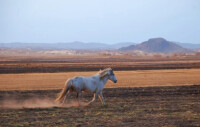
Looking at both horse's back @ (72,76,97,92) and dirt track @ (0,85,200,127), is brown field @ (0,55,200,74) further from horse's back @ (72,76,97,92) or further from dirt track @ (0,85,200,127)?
dirt track @ (0,85,200,127)

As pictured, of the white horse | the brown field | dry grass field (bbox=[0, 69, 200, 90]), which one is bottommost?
dry grass field (bbox=[0, 69, 200, 90])

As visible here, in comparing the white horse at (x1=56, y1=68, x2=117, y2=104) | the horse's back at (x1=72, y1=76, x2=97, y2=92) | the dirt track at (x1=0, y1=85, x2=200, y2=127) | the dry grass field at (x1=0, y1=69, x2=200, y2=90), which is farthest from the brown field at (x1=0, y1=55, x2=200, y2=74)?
the dirt track at (x1=0, y1=85, x2=200, y2=127)

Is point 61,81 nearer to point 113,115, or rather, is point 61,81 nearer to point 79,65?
point 113,115

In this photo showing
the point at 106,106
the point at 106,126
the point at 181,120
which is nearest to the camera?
the point at 106,126

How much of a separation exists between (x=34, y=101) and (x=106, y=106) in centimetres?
428

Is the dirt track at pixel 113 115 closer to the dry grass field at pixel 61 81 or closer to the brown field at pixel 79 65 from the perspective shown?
the dry grass field at pixel 61 81

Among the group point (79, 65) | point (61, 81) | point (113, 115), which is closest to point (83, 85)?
point (113, 115)

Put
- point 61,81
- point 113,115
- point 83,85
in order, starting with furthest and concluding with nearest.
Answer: point 61,81 → point 83,85 → point 113,115

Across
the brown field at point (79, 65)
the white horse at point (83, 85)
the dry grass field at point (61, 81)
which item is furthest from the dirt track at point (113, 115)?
the brown field at point (79, 65)

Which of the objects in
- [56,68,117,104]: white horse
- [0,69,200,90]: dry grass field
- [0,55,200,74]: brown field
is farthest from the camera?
[0,55,200,74]: brown field

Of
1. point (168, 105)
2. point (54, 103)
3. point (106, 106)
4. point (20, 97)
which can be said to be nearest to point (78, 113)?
point (106, 106)

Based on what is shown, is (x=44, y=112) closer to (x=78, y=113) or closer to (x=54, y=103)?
(x=78, y=113)

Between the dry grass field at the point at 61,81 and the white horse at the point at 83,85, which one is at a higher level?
the white horse at the point at 83,85

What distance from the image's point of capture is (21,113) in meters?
14.3
